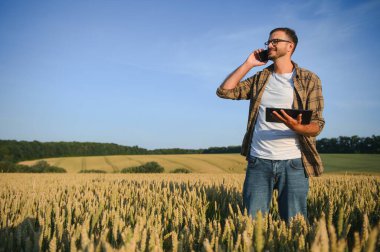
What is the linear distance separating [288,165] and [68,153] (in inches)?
2679

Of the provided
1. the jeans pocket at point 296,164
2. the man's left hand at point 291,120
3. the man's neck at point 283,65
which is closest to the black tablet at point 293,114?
the man's left hand at point 291,120

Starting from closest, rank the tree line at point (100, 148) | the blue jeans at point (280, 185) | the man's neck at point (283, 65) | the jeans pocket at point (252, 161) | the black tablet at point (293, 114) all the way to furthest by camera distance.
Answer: the black tablet at point (293, 114), the blue jeans at point (280, 185), the jeans pocket at point (252, 161), the man's neck at point (283, 65), the tree line at point (100, 148)

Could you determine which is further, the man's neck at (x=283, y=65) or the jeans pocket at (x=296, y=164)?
the man's neck at (x=283, y=65)

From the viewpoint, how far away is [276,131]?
3.08 meters

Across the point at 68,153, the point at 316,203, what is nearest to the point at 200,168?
the point at 316,203

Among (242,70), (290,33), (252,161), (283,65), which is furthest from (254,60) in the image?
(252,161)

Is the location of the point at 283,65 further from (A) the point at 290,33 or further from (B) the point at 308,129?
(B) the point at 308,129

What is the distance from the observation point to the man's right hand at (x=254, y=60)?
321 cm

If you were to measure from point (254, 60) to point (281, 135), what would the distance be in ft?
2.82

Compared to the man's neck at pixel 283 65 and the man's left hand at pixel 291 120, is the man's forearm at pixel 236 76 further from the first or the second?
the man's left hand at pixel 291 120

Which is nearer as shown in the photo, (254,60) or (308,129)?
(308,129)

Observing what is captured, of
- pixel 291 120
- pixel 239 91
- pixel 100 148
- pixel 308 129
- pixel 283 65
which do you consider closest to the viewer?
pixel 291 120

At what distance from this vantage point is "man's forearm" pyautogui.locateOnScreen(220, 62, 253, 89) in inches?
126

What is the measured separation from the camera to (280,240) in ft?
5.10
